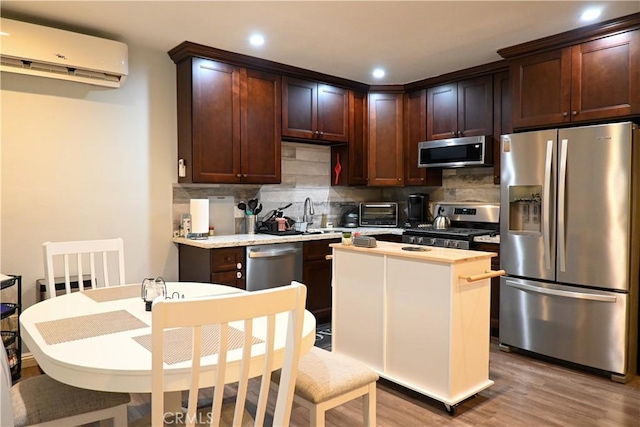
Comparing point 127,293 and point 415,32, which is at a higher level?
point 415,32

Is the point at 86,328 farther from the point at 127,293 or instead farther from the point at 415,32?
the point at 415,32

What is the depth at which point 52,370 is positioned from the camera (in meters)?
1.35

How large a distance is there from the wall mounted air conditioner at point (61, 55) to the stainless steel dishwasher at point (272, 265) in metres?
1.67

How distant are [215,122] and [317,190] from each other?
60.9 inches

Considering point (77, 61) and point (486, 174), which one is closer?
point (77, 61)

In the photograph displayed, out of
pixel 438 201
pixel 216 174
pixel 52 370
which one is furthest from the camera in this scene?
pixel 438 201

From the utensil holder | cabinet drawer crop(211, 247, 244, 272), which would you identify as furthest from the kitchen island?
the utensil holder

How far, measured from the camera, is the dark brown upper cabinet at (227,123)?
3.57 meters

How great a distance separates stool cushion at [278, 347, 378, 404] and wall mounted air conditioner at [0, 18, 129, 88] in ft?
8.40

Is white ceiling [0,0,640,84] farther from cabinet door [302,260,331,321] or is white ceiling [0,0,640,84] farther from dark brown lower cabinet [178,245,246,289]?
cabinet door [302,260,331,321]

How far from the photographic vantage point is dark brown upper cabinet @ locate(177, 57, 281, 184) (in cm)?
357

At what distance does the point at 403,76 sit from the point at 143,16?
2.54 metres

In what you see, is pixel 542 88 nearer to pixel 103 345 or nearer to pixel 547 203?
pixel 547 203

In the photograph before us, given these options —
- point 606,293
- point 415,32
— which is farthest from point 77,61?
point 606,293
